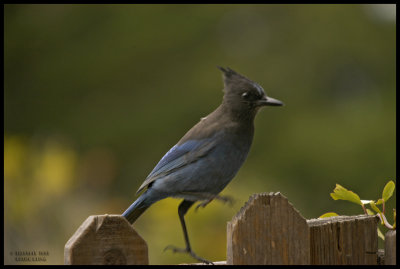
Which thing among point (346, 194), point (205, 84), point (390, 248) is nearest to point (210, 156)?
point (346, 194)

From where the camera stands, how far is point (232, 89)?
3.67 metres

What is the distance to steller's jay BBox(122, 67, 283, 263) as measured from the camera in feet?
10.9

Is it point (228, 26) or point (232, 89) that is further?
point (228, 26)

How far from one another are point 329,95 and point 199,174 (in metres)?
4.80

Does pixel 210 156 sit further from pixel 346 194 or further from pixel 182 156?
pixel 346 194

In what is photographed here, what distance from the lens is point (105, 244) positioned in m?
2.30

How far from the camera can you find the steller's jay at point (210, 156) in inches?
130

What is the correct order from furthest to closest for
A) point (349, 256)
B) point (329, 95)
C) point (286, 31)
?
point (286, 31) → point (329, 95) → point (349, 256)

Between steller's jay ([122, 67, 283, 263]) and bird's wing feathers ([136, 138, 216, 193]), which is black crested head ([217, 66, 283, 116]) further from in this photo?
bird's wing feathers ([136, 138, 216, 193])

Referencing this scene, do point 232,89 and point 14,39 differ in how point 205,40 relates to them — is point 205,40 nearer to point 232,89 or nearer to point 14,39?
point 14,39

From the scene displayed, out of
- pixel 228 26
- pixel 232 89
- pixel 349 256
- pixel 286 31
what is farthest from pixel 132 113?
pixel 349 256

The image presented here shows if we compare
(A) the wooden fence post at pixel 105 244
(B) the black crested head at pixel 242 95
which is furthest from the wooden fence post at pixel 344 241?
(B) the black crested head at pixel 242 95

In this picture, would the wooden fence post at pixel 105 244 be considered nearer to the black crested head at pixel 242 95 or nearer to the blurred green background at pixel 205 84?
the black crested head at pixel 242 95

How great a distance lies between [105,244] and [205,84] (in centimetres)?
589
